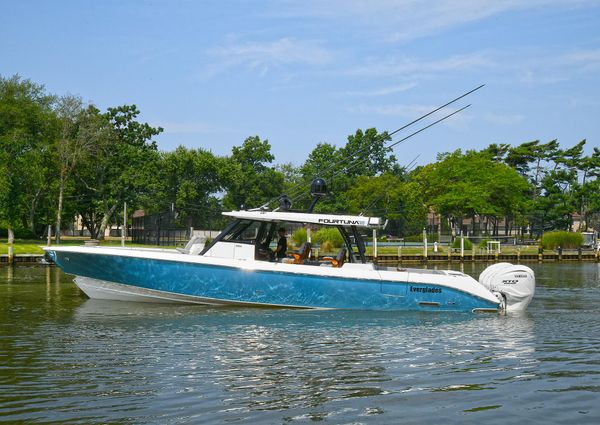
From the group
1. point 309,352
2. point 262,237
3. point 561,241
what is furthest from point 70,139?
point 309,352

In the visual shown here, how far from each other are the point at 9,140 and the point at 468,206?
41.3 metres

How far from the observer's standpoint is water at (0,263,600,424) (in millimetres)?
8609

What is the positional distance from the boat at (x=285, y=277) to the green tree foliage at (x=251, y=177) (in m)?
57.2

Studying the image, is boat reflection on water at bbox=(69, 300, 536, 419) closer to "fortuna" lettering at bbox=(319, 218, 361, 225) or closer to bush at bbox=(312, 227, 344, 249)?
"fortuna" lettering at bbox=(319, 218, 361, 225)

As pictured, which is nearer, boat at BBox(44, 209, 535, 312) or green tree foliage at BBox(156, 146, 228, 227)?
boat at BBox(44, 209, 535, 312)

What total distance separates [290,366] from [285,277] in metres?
5.93

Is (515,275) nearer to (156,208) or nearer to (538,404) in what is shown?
(538,404)

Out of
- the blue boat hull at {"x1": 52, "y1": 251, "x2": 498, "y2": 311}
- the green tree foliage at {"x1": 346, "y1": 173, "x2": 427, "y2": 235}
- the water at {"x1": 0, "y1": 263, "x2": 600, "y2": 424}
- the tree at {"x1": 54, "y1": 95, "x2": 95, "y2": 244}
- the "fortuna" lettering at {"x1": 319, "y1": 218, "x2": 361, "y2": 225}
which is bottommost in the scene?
the water at {"x1": 0, "y1": 263, "x2": 600, "y2": 424}

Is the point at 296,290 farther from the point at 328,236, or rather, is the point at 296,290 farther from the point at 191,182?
the point at 191,182

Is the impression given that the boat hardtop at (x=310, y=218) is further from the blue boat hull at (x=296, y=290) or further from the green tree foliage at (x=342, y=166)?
the green tree foliage at (x=342, y=166)

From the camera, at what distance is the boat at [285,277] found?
17031mm

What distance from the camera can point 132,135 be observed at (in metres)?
66.8

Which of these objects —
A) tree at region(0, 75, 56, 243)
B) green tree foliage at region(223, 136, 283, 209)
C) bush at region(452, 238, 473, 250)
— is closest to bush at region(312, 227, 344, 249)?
bush at region(452, 238, 473, 250)

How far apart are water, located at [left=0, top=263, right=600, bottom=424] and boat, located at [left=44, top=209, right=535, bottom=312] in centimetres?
39
